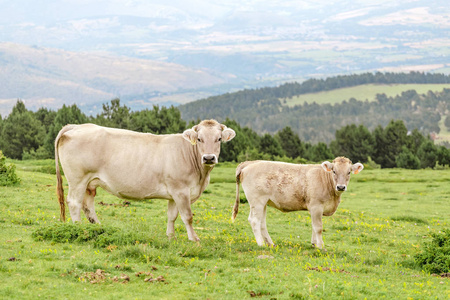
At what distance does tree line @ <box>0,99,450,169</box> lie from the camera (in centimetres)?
8712

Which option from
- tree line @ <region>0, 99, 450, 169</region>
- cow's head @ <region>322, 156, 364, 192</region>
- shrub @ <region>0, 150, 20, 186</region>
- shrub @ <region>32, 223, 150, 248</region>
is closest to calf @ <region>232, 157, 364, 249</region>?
cow's head @ <region>322, 156, 364, 192</region>

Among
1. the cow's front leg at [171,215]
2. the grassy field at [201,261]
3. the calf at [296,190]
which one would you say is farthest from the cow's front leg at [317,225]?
the cow's front leg at [171,215]

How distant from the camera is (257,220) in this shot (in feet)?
54.7

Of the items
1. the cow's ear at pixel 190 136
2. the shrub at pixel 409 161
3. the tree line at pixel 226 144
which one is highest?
the cow's ear at pixel 190 136

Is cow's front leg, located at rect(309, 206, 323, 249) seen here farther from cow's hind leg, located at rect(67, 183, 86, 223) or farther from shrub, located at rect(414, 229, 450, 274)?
cow's hind leg, located at rect(67, 183, 86, 223)

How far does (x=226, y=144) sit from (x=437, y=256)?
240ft

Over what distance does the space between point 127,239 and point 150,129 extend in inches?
3039

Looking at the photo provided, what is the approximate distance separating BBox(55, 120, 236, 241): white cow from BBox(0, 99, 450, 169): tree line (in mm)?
60178

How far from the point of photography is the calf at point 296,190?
1680 centimetres

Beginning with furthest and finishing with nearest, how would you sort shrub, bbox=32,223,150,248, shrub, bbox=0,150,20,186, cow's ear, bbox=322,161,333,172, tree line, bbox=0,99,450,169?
tree line, bbox=0,99,450,169
shrub, bbox=0,150,20,186
cow's ear, bbox=322,161,333,172
shrub, bbox=32,223,150,248

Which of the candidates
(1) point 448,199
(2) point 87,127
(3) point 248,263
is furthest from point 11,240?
(1) point 448,199

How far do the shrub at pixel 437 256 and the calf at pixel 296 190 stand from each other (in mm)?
3136

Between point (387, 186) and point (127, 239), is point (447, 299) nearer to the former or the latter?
point (127, 239)

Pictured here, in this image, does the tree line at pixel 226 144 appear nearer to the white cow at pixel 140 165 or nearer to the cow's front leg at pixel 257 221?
the white cow at pixel 140 165
